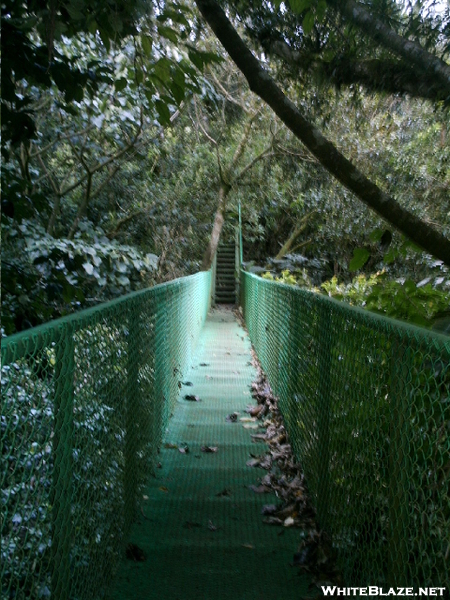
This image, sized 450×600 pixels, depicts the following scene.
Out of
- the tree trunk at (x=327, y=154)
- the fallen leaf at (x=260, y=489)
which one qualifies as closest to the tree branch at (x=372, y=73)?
the tree trunk at (x=327, y=154)

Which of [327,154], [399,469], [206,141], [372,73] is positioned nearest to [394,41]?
[372,73]

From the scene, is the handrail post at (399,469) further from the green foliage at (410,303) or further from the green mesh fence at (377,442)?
the green foliage at (410,303)

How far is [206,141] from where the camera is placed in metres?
18.0

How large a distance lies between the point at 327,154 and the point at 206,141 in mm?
14256

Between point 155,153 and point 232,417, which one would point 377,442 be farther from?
point 155,153

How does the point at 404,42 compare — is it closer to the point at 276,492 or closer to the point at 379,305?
the point at 379,305

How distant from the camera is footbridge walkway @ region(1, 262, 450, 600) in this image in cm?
207

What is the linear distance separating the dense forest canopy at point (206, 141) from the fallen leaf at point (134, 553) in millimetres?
1569

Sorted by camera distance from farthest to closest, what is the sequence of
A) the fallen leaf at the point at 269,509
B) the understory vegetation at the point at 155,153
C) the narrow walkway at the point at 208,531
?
the fallen leaf at the point at 269,509, the narrow walkway at the point at 208,531, the understory vegetation at the point at 155,153

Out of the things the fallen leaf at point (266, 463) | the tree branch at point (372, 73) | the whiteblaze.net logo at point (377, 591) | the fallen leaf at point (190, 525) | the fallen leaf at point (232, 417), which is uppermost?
the tree branch at point (372, 73)

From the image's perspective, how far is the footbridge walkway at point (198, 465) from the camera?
2.07 m

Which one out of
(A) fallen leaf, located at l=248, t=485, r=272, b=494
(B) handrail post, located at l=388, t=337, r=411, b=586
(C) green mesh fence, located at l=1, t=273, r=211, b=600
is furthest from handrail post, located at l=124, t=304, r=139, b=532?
(B) handrail post, located at l=388, t=337, r=411, b=586

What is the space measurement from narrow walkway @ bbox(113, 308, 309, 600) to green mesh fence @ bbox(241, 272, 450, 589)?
393mm

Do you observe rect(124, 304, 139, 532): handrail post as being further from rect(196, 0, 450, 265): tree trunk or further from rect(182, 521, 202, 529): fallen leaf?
rect(196, 0, 450, 265): tree trunk
